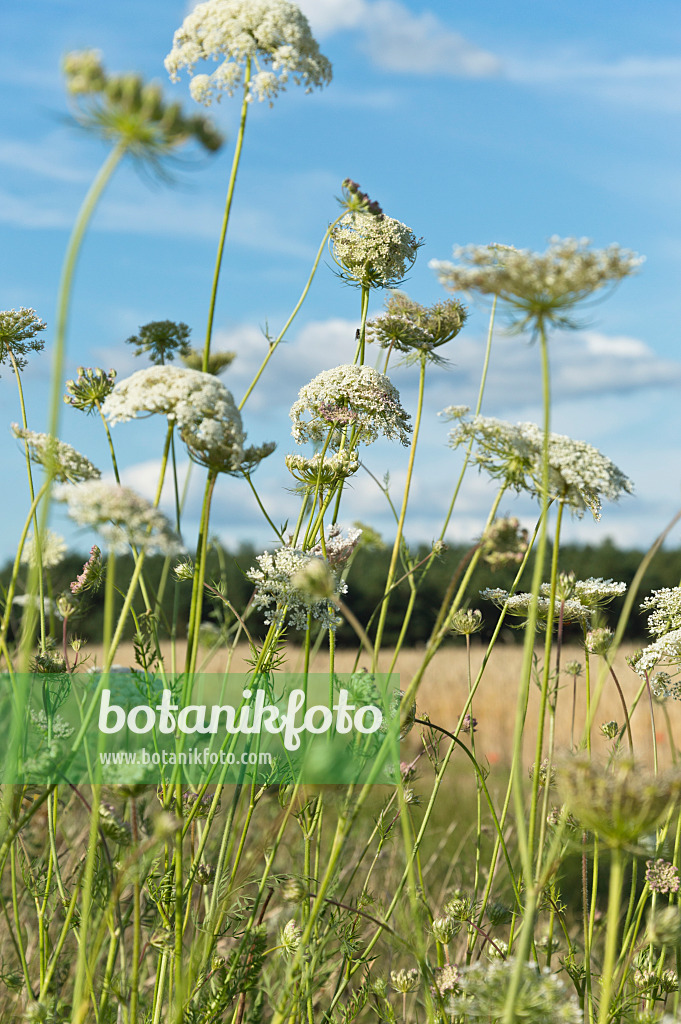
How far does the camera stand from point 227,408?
6.70 ft

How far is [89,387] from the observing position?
269 cm

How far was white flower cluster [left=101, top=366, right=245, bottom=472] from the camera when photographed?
2004 millimetres

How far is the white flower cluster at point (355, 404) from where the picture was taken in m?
3.00

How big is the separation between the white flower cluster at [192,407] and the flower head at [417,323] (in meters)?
1.36

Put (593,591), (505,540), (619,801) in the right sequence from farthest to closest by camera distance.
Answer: (593,591) < (505,540) < (619,801)

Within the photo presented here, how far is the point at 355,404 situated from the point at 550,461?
1.03m

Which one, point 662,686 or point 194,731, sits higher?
point 662,686

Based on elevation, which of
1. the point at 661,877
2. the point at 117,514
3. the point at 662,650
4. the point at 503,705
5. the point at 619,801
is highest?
the point at 117,514

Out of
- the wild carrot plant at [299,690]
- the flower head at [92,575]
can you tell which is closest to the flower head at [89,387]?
the wild carrot plant at [299,690]

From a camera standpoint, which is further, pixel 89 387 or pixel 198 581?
pixel 89 387

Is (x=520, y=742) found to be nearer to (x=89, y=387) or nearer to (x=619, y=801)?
(x=619, y=801)

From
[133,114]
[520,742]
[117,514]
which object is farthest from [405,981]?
[133,114]

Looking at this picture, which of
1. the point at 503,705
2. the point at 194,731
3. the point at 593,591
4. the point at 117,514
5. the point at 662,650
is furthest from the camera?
the point at 503,705

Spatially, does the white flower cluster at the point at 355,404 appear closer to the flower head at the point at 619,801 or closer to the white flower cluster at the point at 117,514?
the white flower cluster at the point at 117,514
